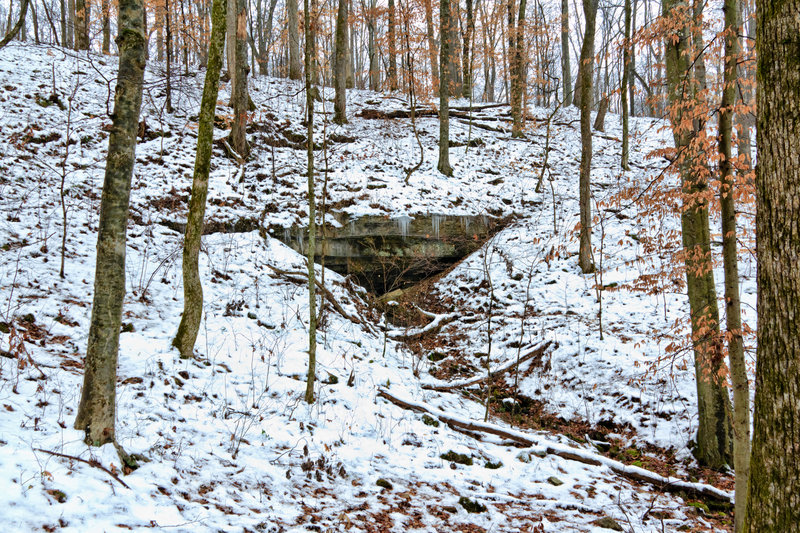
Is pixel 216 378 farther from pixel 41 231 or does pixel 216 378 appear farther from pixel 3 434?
pixel 41 231

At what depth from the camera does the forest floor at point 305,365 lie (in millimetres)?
3424

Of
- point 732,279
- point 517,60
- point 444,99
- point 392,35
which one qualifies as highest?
point 392,35

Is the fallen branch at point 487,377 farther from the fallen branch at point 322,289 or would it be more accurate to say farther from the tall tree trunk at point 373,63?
the tall tree trunk at point 373,63

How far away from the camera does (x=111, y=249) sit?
130 inches

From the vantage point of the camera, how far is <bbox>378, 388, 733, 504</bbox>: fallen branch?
14.0 feet

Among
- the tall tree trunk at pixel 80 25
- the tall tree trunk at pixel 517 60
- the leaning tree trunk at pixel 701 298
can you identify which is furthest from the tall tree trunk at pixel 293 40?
the leaning tree trunk at pixel 701 298

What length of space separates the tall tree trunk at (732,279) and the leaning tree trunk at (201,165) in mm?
5413

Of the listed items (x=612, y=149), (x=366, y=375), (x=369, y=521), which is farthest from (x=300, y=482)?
(x=612, y=149)

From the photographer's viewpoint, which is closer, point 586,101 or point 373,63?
point 586,101

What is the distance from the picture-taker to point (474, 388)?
726cm

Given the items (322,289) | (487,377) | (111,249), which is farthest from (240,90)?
(487,377)

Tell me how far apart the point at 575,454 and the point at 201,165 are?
5844mm

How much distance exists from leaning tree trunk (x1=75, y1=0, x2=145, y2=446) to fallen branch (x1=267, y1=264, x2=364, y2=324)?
15.9 ft

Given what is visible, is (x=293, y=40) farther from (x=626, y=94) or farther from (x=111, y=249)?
(x=111, y=249)
